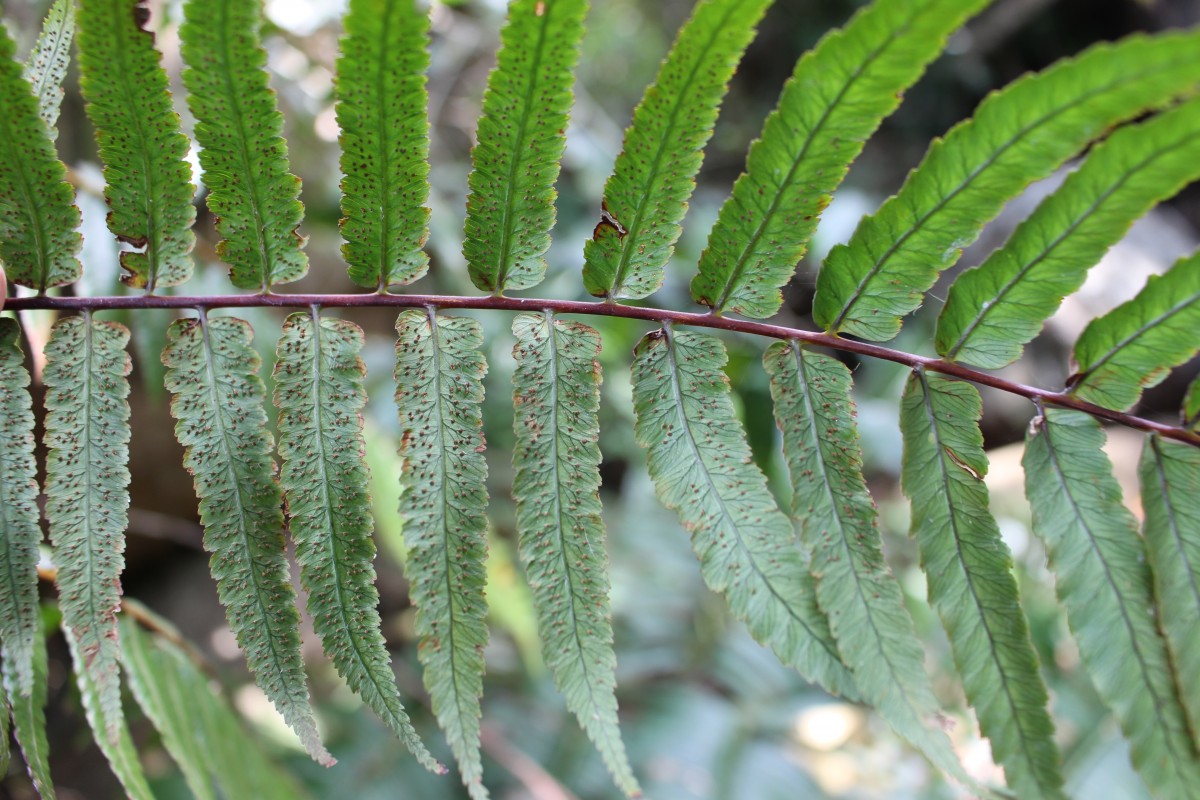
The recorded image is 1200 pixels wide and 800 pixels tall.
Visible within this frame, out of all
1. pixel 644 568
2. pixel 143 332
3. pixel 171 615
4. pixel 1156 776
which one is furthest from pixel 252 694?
pixel 1156 776

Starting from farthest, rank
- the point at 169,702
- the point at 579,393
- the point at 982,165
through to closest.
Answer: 1. the point at 169,702
2. the point at 579,393
3. the point at 982,165

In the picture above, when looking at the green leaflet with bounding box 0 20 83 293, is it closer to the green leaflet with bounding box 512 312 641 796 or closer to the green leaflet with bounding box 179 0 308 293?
the green leaflet with bounding box 179 0 308 293

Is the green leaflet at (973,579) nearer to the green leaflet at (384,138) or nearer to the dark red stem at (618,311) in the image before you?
the dark red stem at (618,311)

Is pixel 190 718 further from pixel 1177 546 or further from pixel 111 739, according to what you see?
pixel 1177 546

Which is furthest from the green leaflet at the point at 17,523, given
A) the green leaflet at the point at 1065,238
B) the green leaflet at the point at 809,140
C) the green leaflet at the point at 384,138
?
the green leaflet at the point at 1065,238

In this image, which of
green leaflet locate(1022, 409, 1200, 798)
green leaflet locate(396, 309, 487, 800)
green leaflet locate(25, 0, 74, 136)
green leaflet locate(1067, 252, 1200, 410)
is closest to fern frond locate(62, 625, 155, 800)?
green leaflet locate(396, 309, 487, 800)

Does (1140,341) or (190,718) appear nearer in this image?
(1140,341)

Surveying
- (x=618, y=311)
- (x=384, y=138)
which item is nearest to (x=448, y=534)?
(x=618, y=311)
